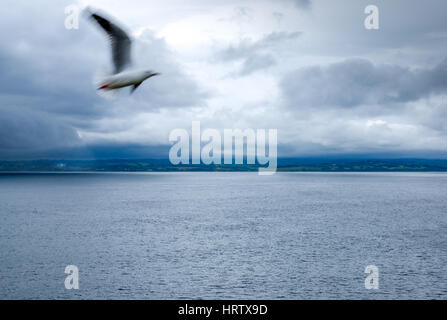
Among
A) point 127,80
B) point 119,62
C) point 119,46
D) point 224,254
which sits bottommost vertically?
point 224,254

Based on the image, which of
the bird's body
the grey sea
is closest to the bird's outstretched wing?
the bird's body

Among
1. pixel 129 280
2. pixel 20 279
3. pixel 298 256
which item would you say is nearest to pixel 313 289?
pixel 298 256

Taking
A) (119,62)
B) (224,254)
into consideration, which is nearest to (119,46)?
(119,62)

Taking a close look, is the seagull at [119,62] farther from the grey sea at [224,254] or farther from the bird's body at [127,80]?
the grey sea at [224,254]

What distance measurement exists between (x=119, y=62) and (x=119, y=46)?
0.98ft

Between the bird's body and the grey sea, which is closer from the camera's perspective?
the bird's body

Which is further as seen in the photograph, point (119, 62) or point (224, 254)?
point (224, 254)

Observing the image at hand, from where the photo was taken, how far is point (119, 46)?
304 inches

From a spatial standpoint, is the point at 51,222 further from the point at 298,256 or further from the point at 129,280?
the point at 298,256

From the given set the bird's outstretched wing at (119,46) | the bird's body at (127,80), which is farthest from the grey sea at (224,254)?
the bird's body at (127,80)

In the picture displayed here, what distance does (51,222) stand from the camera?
9794cm

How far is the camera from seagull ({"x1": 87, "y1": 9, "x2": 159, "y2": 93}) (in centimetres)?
628

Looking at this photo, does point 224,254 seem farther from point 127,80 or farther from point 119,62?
point 127,80

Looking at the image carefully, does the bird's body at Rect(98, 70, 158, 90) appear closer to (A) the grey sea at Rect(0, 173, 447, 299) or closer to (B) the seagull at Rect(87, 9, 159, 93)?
(B) the seagull at Rect(87, 9, 159, 93)
